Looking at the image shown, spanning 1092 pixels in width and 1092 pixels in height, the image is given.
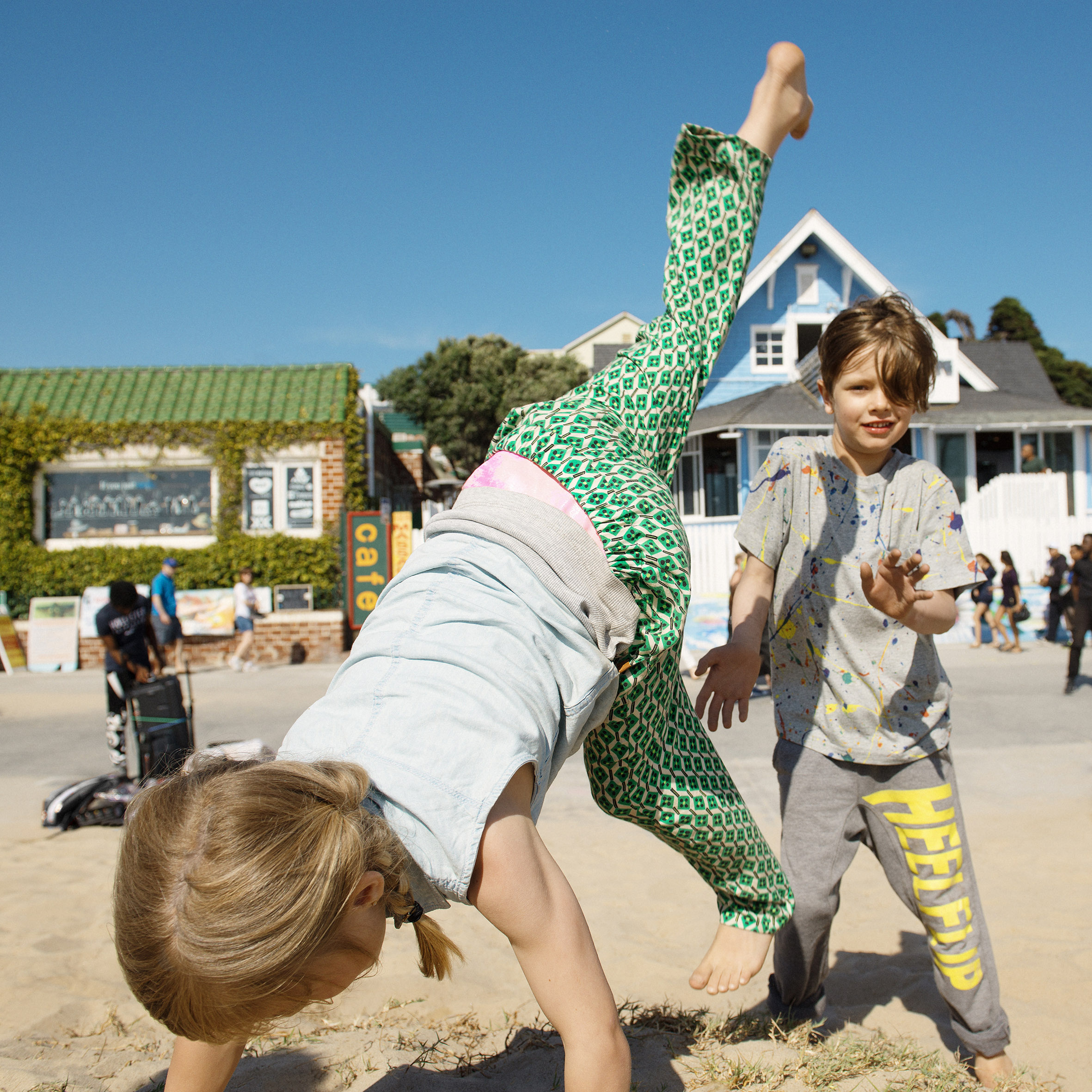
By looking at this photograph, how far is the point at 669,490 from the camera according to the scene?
1.97 metres

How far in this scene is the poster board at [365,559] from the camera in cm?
1334

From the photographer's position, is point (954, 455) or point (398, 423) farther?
point (398, 423)

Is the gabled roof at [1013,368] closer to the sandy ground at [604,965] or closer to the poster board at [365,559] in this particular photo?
the poster board at [365,559]

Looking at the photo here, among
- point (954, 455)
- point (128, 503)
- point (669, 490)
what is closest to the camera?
point (669, 490)

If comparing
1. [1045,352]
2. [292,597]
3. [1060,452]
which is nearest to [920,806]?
[292,597]

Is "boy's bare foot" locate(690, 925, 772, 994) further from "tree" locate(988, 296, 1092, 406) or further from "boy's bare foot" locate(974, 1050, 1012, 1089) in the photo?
"tree" locate(988, 296, 1092, 406)

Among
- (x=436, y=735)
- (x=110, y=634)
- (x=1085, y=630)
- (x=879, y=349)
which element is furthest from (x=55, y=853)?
(x=1085, y=630)

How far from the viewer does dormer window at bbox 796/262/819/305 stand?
706 inches

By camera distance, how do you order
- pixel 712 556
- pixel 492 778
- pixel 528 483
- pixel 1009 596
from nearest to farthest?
pixel 492 778 < pixel 528 483 < pixel 1009 596 < pixel 712 556

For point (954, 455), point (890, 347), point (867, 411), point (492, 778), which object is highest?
point (954, 455)

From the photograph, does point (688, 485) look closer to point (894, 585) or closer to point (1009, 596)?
point (1009, 596)

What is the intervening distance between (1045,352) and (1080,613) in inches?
1318

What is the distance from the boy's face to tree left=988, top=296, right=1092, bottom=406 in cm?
3876

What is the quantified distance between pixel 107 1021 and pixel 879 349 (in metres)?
3.18
